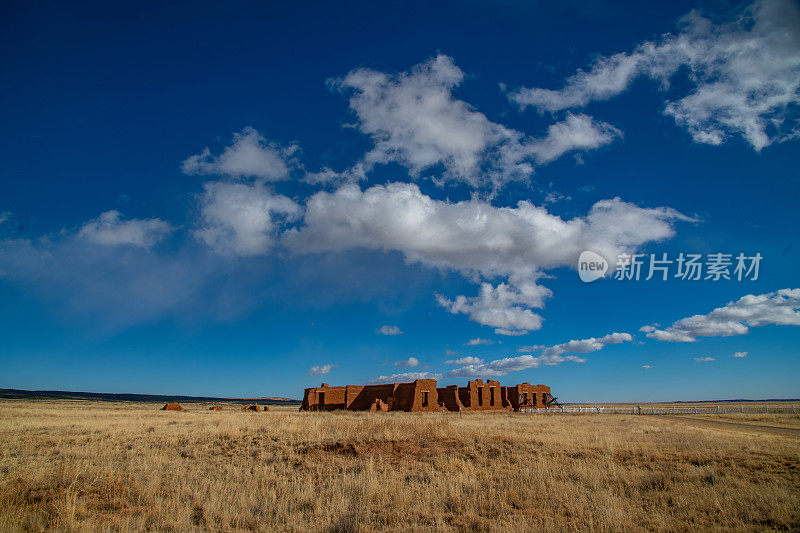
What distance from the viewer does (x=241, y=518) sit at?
805cm

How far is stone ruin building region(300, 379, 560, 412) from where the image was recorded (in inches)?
1886

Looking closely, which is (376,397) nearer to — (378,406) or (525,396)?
(378,406)

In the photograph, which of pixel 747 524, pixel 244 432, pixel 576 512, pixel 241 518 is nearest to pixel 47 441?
pixel 244 432

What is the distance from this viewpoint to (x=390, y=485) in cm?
1032

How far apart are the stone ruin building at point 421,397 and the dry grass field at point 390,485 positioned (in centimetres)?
3138

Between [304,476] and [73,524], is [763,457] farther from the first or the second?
[73,524]

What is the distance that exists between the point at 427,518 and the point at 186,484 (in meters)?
6.03

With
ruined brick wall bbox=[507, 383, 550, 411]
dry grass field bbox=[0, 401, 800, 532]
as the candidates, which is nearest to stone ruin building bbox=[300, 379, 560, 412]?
ruined brick wall bbox=[507, 383, 550, 411]

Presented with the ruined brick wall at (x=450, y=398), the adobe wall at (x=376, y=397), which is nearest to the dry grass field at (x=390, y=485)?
the adobe wall at (x=376, y=397)

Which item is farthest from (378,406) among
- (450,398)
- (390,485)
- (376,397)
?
(390,485)

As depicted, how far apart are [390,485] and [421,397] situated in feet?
127

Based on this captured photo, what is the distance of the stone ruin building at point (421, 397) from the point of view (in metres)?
47.9

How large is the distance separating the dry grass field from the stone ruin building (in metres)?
31.4

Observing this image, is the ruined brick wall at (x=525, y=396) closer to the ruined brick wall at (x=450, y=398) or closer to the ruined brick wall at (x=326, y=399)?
the ruined brick wall at (x=450, y=398)
